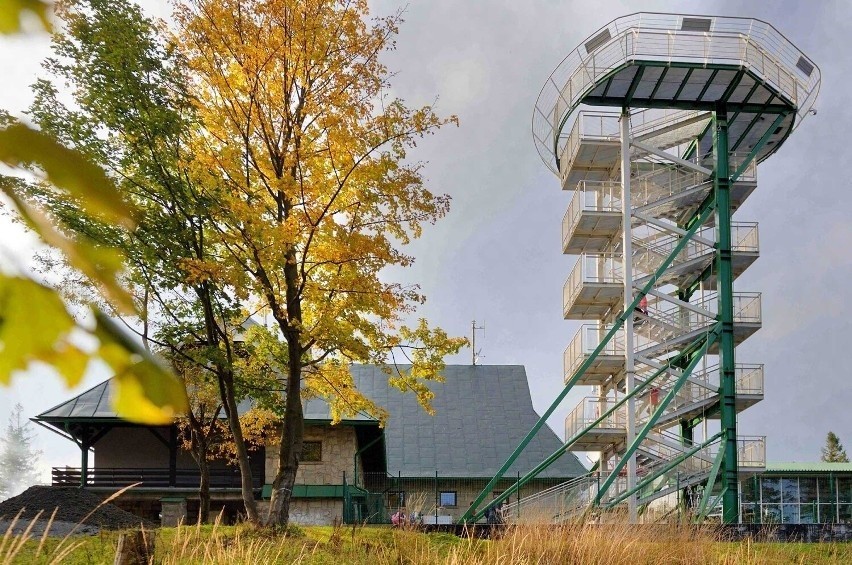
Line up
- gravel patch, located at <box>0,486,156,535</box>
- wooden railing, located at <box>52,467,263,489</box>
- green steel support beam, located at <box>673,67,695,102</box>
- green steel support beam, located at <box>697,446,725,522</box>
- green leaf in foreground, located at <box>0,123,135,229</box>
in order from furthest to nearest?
wooden railing, located at <box>52,467,263,489</box> → green steel support beam, located at <box>673,67,695,102</box> → green steel support beam, located at <box>697,446,725,522</box> → gravel patch, located at <box>0,486,156,535</box> → green leaf in foreground, located at <box>0,123,135,229</box>

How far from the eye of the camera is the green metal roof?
4000 centimetres

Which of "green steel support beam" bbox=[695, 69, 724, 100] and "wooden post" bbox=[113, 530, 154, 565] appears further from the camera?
"green steel support beam" bbox=[695, 69, 724, 100]

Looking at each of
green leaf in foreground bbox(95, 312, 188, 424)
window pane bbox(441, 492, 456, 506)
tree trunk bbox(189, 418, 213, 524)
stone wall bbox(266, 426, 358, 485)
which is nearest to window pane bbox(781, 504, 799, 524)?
window pane bbox(441, 492, 456, 506)

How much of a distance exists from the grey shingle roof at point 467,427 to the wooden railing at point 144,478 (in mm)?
7479

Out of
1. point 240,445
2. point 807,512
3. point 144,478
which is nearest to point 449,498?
point 144,478

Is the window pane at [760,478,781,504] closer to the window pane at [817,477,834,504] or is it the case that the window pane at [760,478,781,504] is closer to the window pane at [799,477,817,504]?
the window pane at [799,477,817,504]

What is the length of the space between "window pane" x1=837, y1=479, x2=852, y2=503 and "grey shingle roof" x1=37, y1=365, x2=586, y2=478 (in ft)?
33.6

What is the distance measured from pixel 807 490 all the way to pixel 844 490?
5.12 ft

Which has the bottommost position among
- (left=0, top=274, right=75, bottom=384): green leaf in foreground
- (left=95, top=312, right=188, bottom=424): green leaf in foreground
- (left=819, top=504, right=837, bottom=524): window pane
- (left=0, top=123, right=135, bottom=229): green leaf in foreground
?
(left=819, top=504, right=837, bottom=524): window pane

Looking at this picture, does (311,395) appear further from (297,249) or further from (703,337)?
(703,337)

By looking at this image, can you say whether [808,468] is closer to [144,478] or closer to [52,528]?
[144,478]

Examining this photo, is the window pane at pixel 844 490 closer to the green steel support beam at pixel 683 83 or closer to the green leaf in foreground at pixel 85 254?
the green steel support beam at pixel 683 83

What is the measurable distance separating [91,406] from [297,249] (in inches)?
685

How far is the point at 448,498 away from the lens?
127 feet
